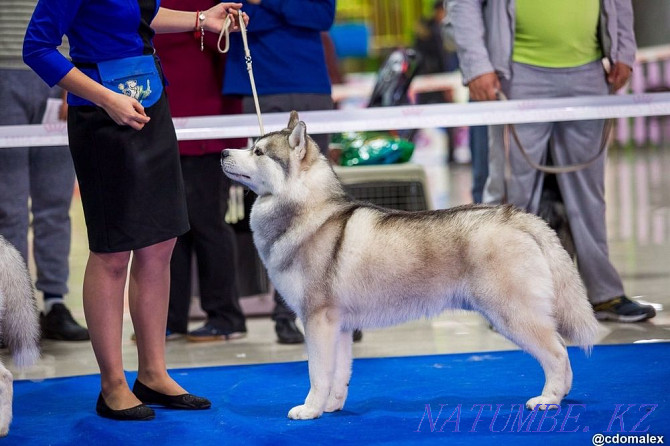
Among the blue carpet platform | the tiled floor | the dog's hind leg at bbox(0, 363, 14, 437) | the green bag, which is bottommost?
the tiled floor

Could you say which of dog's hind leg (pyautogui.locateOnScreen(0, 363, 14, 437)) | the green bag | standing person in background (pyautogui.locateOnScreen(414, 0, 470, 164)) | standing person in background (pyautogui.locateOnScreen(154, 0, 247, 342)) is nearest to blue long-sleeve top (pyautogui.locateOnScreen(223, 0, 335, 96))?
standing person in background (pyautogui.locateOnScreen(154, 0, 247, 342))

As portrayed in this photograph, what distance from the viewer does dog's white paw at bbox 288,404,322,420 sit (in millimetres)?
3201

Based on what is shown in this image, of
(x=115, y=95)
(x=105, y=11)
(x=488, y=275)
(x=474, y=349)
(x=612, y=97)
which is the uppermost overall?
(x=105, y=11)

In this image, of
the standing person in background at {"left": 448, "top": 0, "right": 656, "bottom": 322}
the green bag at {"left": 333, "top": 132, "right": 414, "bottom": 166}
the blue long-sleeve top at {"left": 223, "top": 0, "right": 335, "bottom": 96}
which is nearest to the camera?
the blue long-sleeve top at {"left": 223, "top": 0, "right": 335, "bottom": 96}

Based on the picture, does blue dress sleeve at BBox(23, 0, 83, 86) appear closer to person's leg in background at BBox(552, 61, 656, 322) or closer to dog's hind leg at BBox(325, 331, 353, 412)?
dog's hind leg at BBox(325, 331, 353, 412)

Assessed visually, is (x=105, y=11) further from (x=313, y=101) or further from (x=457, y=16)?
(x=457, y=16)

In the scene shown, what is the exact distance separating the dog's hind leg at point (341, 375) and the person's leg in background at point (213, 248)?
5.01 feet

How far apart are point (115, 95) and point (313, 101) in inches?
66.9

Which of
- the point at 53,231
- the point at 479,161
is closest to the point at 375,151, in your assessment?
the point at 479,161

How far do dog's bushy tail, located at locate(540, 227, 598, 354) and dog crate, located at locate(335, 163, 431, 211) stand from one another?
2.28m

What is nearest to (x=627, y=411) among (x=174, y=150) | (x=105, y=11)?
(x=174, y=150)

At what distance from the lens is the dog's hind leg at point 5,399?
9.96ft

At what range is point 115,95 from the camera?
3027mm

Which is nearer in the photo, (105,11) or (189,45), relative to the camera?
(105,11)
